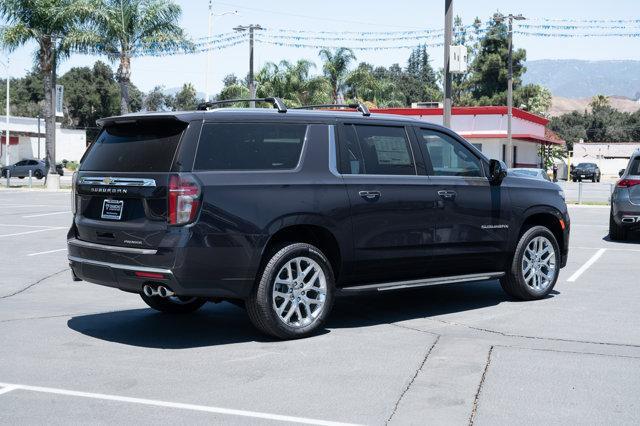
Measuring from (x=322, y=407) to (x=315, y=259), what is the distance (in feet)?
7.11

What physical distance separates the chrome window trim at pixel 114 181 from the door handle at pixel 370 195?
194 cm

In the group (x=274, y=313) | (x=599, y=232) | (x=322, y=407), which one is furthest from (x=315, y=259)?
(x=599, y=232)

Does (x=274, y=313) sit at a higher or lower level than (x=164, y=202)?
lower

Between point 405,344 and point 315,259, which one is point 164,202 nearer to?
point 315,259

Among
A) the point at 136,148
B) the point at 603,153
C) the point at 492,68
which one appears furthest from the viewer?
the point at 603,153

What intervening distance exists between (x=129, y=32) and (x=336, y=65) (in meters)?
15.6

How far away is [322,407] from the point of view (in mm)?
5234

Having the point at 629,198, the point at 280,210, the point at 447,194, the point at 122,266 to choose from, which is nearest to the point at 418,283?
the point at 447,194

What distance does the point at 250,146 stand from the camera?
7.00 meters

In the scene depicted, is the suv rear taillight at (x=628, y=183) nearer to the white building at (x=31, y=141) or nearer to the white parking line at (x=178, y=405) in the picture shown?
the white parking line at (x=178, y=405)

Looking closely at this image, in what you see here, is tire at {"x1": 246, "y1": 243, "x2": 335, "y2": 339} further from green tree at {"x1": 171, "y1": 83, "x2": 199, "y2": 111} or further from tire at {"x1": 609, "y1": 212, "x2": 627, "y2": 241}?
green tree at {"x1": 171, "y1": 83, "x2": 199, "y2": 111}

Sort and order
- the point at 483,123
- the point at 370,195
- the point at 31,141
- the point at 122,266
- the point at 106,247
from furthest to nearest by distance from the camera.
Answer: the point at 31,141 → the point at 483,123 → the point at 370,195 → the point at 106,247 → the point at 122,266

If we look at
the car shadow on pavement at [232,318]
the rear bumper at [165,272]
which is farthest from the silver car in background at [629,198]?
the rear bumper at [165,272]

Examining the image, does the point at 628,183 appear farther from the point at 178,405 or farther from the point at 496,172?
the point at 178,405
